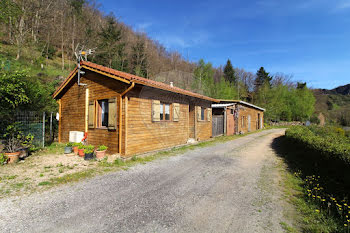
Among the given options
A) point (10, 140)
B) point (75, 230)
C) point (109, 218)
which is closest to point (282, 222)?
point (109, 218)

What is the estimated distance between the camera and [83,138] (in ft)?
28.4

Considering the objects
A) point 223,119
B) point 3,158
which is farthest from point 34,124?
point 223,119

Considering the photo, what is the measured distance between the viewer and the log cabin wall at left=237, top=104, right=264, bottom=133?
18703mm

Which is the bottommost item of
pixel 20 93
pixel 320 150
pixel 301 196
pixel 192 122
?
pixel 301 196

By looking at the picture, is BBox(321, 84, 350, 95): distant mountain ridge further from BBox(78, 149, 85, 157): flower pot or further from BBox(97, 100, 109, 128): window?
BBox(78, 149, 85, 157): flower pot

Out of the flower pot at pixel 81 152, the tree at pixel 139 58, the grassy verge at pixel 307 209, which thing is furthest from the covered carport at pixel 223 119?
the tree at pixel 139 58

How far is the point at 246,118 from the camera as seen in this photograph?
2088 centimetres

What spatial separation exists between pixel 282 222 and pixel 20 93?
9947mm

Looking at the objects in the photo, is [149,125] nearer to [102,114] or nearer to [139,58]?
[102,114]

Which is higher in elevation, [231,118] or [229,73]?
[229,73]

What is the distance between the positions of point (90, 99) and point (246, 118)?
18.0 m

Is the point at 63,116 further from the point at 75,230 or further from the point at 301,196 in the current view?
the point at 301,196

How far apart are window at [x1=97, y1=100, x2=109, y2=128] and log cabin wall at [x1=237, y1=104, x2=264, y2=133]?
1422 centimetres

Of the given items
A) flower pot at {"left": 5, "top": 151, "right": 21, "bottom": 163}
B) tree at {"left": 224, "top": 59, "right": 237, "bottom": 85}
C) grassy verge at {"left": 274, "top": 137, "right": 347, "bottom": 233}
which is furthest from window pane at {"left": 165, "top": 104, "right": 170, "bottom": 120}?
tree at {"left": 224, "top": 59, "right": 237, "bottom": 85}
